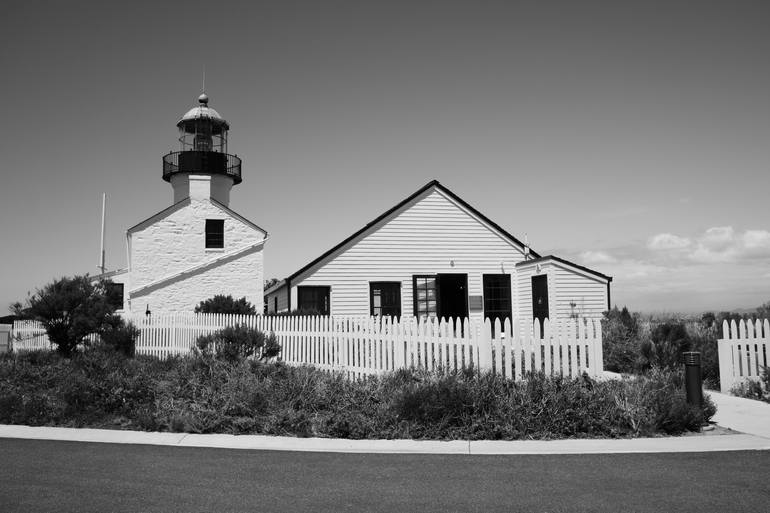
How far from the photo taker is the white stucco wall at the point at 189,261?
2555 centimetres

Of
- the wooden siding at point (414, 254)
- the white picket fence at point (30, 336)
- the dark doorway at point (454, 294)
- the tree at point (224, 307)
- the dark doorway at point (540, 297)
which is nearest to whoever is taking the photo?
the tree at point (224, 307)

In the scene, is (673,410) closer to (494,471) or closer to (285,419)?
(494,471)

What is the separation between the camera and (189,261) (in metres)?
26.4

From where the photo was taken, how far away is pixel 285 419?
905cm

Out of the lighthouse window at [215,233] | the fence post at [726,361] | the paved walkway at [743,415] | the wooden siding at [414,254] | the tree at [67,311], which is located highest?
the lighthouse window at [215,233]

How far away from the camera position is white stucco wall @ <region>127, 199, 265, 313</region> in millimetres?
25547

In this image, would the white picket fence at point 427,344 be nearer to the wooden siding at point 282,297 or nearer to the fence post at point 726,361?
the fence post at point 726,361

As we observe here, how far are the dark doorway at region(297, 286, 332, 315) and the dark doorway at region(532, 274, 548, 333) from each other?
7.89 meters

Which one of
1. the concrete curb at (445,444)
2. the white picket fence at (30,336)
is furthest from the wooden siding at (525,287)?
the white picket fence at (30,336)

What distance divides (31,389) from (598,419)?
10193mm

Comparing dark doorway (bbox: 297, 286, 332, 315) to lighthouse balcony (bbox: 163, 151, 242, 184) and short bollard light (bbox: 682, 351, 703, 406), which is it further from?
short bollard light (bbox: 682, 351, 703, 406)

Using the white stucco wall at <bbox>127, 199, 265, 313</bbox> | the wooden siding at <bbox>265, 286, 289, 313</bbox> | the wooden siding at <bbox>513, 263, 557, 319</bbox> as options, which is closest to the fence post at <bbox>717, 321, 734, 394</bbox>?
the wooden siding at <bbox>513, 263, 557, 319</bbox>

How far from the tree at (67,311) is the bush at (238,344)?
4.85 meters

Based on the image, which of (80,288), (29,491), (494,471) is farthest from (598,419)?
(80,288)
